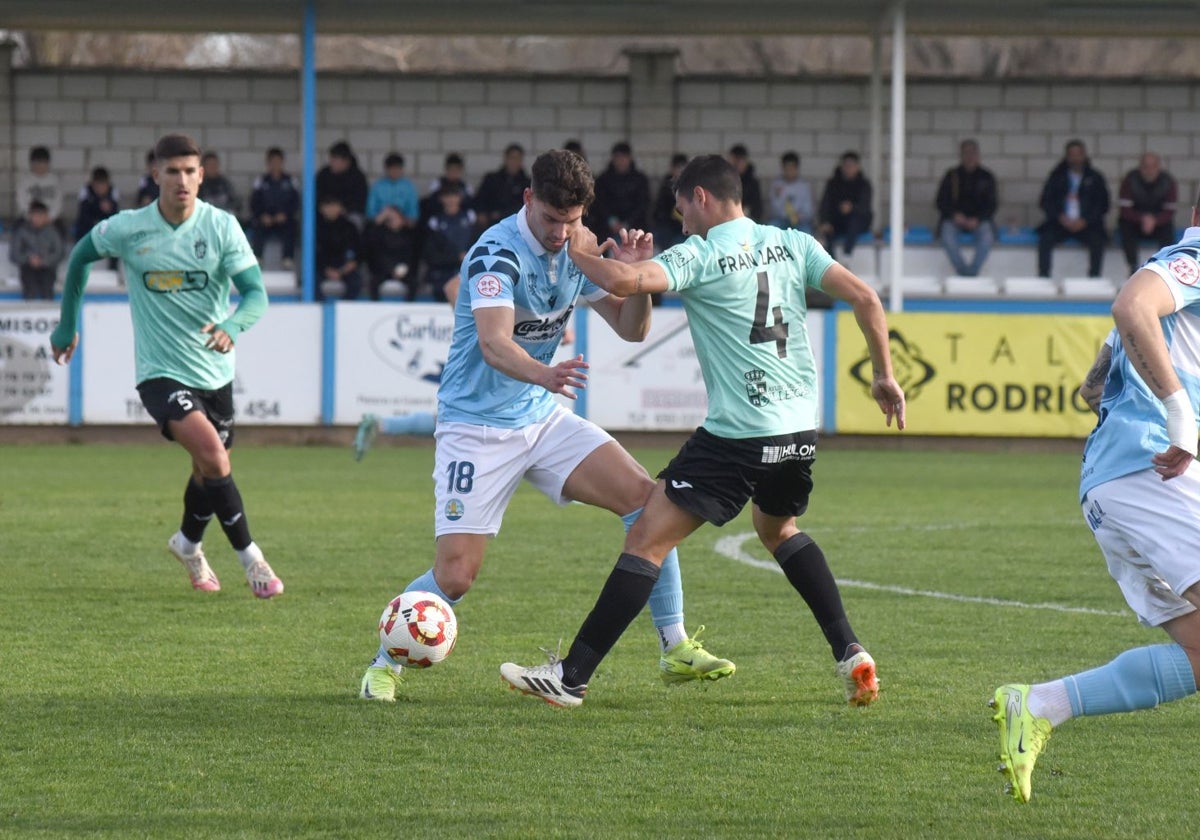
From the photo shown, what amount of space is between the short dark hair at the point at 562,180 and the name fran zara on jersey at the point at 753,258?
537 millimetres

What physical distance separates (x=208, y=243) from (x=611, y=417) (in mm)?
10406

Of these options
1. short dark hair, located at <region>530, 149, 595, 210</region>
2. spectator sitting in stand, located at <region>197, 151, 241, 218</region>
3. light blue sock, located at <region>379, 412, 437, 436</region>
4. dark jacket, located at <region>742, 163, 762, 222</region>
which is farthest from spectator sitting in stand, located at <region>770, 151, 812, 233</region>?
short dark hair, located at <region>530, 149, 595, 210</region>

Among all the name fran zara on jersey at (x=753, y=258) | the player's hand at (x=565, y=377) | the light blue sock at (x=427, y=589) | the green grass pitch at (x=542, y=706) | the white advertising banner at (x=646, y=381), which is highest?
the name fran zara on jersey at (x=753, y=258)

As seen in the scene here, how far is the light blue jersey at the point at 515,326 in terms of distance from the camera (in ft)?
19.7

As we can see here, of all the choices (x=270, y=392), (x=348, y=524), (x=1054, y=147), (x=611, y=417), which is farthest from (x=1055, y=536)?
(x=1054, y=147)

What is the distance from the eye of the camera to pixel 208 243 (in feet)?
27.5

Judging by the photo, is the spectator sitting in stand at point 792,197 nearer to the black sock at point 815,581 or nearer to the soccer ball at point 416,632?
the black sock at point 815,581

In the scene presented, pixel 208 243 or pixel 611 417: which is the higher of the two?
pixel 208 243

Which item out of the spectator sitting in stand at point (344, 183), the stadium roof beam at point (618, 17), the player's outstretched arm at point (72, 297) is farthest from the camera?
the spectator sitting in stand at point (344, 183)

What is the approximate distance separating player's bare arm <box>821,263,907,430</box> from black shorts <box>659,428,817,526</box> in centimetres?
31

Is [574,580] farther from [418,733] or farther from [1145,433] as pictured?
[1145,433]

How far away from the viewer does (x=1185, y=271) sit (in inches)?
170

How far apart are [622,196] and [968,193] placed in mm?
4590

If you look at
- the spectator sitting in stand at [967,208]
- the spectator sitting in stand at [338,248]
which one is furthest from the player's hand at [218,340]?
the spectator sitting in stand at [967,208]
